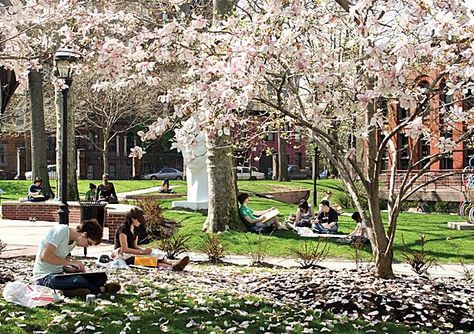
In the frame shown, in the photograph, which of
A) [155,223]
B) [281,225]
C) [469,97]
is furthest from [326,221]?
[469,97]

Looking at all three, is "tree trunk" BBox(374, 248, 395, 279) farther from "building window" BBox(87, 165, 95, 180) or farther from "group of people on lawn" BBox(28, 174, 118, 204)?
"building window" BBox(87, 165, 95, 180)

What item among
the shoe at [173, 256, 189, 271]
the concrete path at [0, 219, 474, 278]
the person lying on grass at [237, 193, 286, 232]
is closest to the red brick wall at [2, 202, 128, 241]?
the concrete path at [0, 219, 474, 278]

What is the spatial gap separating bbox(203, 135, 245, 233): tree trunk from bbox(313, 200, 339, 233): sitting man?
1731mm

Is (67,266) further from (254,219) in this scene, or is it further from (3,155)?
(3,155)

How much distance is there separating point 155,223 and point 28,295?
946cm

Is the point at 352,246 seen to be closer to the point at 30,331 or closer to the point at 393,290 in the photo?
the point at 393,290

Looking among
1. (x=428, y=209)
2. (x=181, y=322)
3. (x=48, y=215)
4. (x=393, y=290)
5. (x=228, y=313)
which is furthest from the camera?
(x=428, y=209)

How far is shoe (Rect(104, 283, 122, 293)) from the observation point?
747cm

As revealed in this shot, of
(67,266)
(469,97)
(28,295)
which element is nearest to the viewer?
(28,295)

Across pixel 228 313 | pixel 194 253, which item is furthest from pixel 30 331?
pixel 194 253

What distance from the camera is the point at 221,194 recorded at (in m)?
15.2

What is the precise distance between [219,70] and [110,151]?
52419 millimetres

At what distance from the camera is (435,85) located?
302 inches

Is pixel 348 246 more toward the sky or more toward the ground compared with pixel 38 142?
more toward the ground
